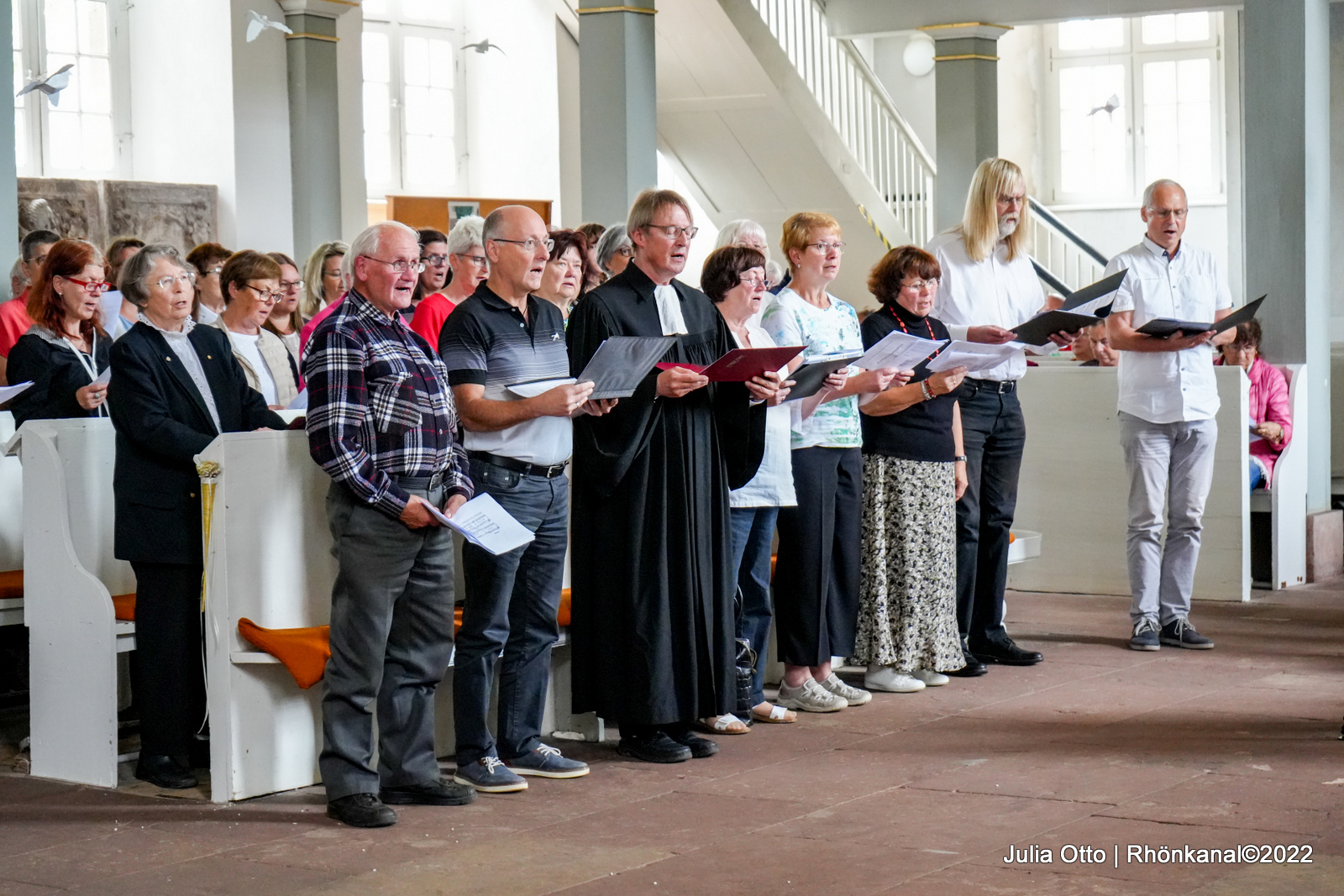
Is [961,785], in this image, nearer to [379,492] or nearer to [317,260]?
[379,492]

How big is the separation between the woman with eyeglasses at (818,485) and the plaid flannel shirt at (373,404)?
1.35 meters

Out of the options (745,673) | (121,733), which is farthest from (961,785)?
(121,733)

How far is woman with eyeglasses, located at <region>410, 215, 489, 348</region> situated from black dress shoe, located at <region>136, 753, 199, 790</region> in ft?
5.13

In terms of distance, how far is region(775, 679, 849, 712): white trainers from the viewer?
526cm

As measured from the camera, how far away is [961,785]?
4.24m

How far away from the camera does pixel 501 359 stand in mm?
4262

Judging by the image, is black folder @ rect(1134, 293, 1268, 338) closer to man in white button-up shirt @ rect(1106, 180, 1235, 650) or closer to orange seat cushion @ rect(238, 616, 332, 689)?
man in white button-up shirt @ rect(1106, 180, 1235, 650)

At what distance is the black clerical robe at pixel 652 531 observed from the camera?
4539 millimetres

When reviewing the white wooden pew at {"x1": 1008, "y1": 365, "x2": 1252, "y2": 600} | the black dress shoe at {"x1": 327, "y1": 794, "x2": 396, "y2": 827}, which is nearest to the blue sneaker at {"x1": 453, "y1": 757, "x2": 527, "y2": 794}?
the black dress shoe at {"x1": 327, "y1": 794, "x2": 396, "y2": 827}

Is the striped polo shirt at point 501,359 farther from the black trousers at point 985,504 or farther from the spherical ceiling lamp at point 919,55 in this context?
the spherical ceiling lamp at point 919,55

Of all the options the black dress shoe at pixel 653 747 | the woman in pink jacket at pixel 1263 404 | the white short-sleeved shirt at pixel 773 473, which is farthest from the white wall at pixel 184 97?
the black dress shoe at pixel 653 747

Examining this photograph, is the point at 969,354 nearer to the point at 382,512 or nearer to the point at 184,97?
the point at 382,512

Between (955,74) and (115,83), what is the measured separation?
5834mm

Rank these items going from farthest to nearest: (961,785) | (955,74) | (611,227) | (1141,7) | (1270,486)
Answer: (955,74), (1141,7), (1270,486), (611,227), (961,785)
